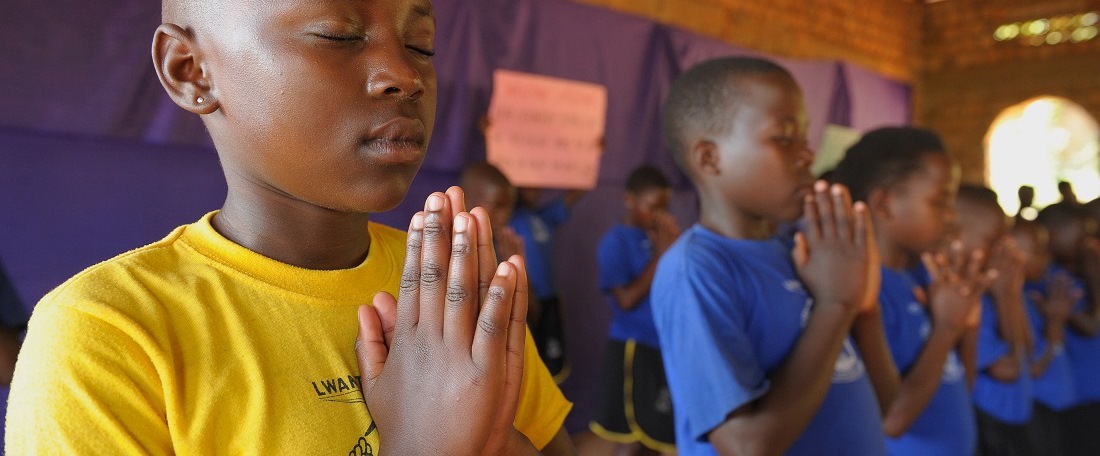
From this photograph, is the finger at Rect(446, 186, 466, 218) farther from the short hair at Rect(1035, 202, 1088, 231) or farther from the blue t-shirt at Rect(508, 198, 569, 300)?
the short hair at Rect(1035, 202, 1088, 231)

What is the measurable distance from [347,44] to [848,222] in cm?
110

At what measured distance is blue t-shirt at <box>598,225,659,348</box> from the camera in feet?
11.5

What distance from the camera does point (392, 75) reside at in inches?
29.2

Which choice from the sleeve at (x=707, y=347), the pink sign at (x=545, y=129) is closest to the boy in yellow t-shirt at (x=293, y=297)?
the sleeve at (x=707, y=347)

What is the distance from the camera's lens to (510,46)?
368 cm

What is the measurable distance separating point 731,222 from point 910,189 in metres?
0.68

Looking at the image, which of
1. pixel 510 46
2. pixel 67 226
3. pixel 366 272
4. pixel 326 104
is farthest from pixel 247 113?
pixel 510 46

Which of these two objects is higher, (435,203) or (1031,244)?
(435,203)

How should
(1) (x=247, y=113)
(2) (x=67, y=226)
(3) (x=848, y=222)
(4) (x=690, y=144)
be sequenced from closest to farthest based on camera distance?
(1) (x=247, y=113) → (3) (x=848, y=222) → (4) (x=690, y=144) → (2) (x=67, y=226)

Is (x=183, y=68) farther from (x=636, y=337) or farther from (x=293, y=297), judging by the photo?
(x=636, y=337)

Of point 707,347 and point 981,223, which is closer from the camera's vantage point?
point 707,347

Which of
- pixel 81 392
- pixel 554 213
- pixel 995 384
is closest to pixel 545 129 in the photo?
pixel 554 213

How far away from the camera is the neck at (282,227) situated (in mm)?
808

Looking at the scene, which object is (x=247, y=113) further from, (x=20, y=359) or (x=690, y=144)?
(x=690, y=144)
